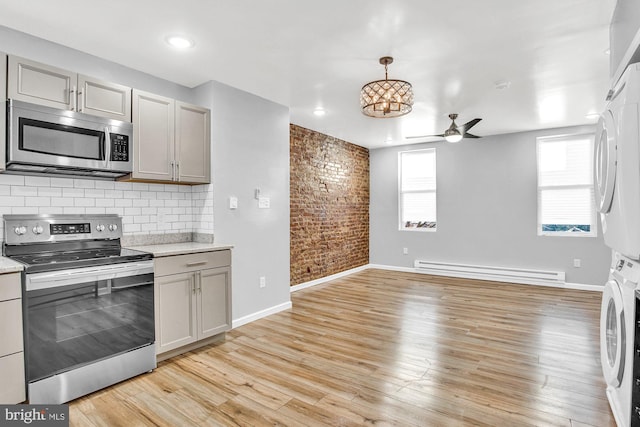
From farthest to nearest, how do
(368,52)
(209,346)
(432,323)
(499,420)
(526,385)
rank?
(432,323) → (209,346) → (368,52) → (526,385) → (499,420)

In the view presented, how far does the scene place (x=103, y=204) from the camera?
3.06 m

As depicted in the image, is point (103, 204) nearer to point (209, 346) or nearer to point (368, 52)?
point (209, 346)

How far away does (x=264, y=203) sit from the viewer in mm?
4086

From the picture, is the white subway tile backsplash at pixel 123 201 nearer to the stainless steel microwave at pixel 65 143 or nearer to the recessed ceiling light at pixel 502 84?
the stainless steel microwave at pixel 65 143

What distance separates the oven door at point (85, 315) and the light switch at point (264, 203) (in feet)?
5.08

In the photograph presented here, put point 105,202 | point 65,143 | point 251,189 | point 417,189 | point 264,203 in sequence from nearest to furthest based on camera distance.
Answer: point 65,143 < point 105,202 < point 251,189 < point 264,203 < point 417,189

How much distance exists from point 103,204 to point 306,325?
2285 mm

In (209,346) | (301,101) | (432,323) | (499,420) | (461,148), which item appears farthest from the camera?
(461,148)

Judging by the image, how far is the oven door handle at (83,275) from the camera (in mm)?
2113

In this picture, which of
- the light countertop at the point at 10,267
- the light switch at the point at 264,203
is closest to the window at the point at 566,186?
the light switch at the point at 264,203

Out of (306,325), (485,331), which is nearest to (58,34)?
(306,325)

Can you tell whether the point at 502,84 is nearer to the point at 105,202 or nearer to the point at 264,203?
the point at 264,203

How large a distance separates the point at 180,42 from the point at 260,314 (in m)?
2.84

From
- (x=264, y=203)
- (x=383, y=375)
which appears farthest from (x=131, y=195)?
(x=383, y=375)
